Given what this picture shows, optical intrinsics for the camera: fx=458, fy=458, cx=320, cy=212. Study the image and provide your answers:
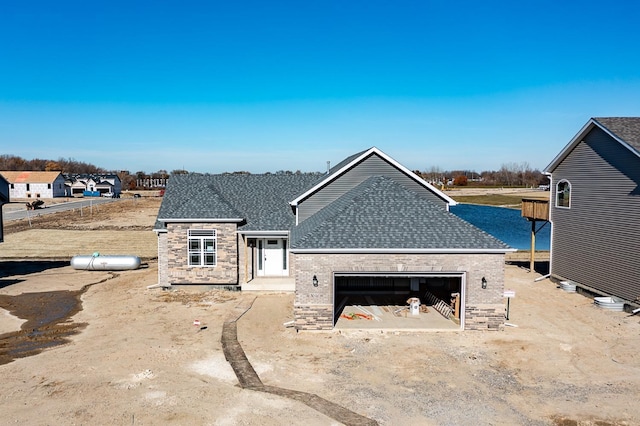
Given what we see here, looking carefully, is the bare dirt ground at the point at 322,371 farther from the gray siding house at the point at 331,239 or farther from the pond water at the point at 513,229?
the pond water at the point at 513,229

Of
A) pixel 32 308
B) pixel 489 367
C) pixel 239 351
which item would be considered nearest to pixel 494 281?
pixel 489 367

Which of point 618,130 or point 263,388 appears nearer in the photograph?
point 263,388

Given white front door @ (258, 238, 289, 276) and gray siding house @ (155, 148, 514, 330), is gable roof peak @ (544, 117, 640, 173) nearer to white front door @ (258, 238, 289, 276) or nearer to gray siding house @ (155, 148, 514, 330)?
gray siding house @ (155, 148, 514, 330)

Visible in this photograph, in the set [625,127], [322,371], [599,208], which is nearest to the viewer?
[322,371]

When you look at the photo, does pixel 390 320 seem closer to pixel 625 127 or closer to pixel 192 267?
pixel 192 267

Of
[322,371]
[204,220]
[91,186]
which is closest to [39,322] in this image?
[204,220]

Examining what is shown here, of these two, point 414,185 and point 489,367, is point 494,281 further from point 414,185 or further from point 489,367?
point 414,185
